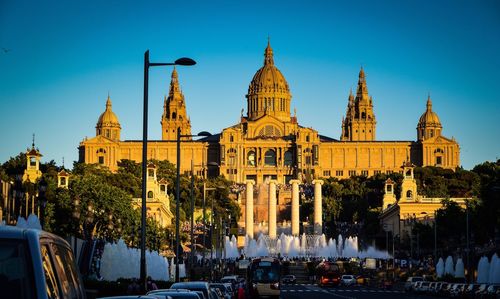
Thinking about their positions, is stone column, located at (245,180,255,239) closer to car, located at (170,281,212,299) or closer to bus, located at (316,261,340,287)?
bus, located at (316,261,340,287)

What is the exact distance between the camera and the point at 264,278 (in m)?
62.4

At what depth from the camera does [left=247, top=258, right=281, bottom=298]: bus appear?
61.1 metres

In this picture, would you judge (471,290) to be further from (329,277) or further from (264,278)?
(329,277)

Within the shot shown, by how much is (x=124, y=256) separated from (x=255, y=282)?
978 cm

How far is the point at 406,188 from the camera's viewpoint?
7141 inches

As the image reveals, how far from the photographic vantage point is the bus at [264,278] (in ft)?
200

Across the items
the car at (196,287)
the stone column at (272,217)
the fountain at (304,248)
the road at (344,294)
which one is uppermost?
the stone column at (272,217)

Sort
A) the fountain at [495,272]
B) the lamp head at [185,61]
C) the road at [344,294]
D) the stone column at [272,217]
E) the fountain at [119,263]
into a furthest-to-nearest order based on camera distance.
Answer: the stone column at [272,217], the fountain at [495,272], the road at [344,294], the fountain at [119,263], the lamp head at [185,61]

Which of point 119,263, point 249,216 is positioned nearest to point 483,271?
point 119,263

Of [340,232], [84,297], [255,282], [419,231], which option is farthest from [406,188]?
[84,297]

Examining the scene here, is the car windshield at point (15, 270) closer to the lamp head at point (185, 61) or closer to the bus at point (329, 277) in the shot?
the lamp head at point (185, 61)

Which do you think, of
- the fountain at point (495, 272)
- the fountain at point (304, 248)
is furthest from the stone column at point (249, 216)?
the fountain at point (495, 272)

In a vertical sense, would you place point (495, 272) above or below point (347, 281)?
above

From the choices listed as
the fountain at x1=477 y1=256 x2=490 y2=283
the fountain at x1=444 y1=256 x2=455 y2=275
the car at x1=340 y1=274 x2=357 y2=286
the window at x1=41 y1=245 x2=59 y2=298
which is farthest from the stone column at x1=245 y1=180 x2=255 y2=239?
the window at x1=41 y1=245 x2=59 y2=298
